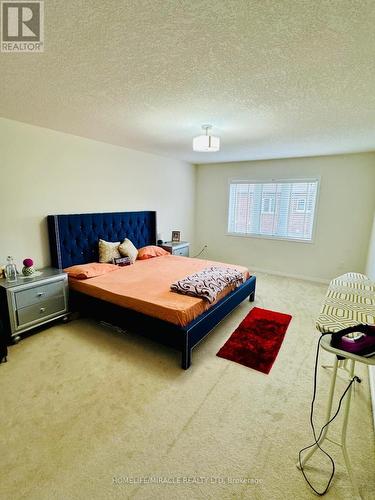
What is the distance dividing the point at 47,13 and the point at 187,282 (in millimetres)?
2345

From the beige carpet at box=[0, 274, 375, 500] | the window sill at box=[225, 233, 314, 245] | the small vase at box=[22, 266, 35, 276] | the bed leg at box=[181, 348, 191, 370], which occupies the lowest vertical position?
the beige carpet at box=[0, 274, 375, 500]

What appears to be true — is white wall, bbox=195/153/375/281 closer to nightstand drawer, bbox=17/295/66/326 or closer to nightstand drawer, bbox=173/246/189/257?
nightstand drawer, bbox=173/246/189/257

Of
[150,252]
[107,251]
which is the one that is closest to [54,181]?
[107,251]

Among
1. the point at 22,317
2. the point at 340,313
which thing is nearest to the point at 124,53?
the point at 340,313

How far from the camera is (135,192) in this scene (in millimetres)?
4422

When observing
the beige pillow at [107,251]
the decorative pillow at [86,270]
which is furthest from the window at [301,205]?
the decorative pillow at [86,270]

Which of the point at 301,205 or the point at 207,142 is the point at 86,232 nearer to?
the point at 207,142

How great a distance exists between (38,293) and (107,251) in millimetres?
1152

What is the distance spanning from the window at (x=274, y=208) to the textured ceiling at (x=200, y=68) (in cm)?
182

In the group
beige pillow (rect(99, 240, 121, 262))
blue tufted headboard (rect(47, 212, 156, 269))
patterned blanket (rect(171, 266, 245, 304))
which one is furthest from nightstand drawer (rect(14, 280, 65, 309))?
patterned blanket (rect(171, 266, 245, 304))

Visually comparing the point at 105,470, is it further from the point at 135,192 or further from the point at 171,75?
the point at 135,192

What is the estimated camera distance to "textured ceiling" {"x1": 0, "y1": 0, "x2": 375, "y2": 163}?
1135 mm

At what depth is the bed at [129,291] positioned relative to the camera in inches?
91.6

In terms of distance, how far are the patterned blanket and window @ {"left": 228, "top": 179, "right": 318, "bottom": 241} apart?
2202 mm
